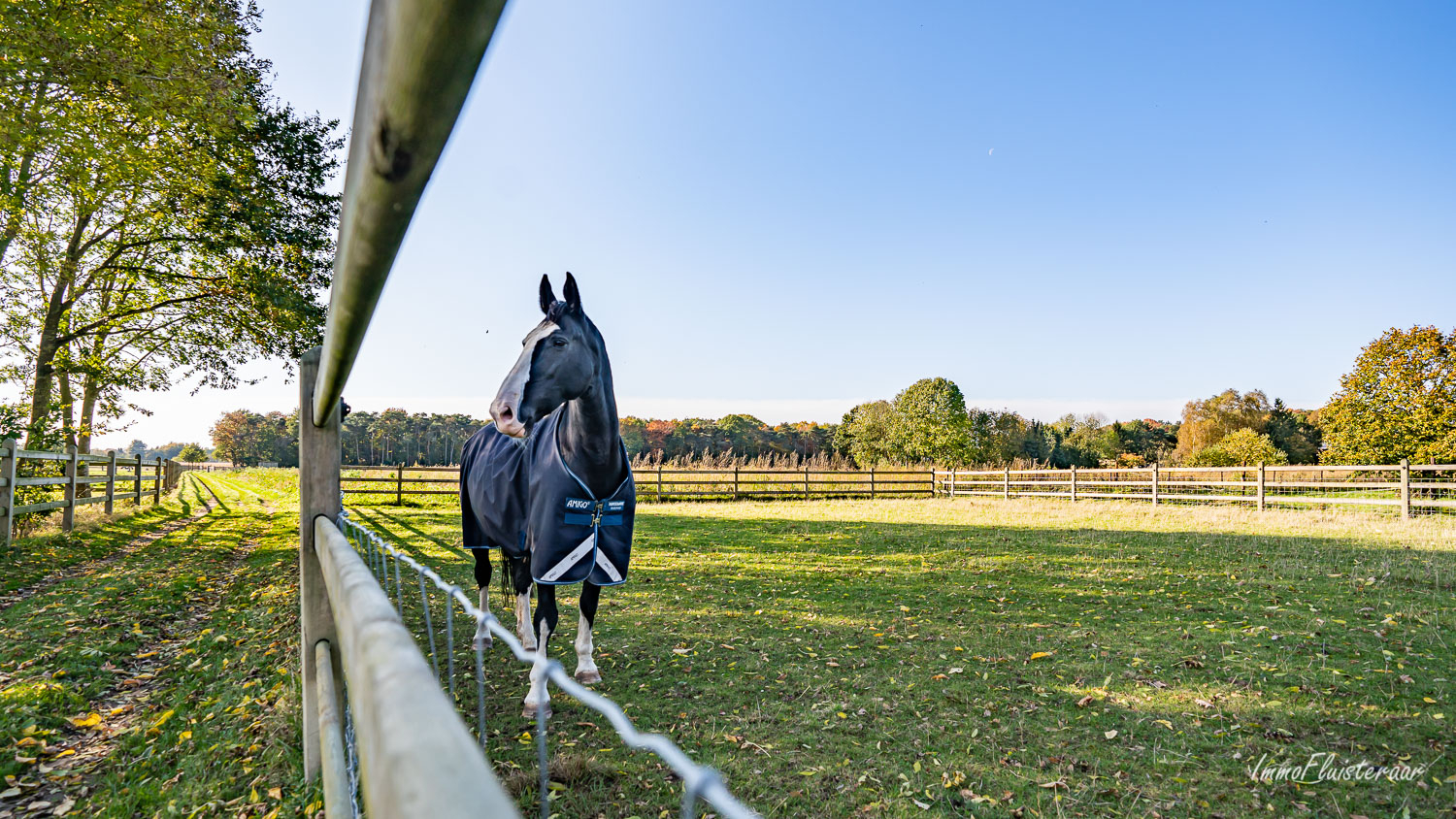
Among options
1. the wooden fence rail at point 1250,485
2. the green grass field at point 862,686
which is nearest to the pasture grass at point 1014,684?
the green grass field at point 862,686

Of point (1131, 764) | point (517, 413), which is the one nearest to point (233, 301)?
point (517, 413)

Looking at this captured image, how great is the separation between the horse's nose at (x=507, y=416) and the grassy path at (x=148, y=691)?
1.60 meters

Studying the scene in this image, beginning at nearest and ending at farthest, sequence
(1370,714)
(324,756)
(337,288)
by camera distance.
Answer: (337,288) → (324,756) → (1370,714)

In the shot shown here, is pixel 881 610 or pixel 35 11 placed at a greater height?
pixel 35 11

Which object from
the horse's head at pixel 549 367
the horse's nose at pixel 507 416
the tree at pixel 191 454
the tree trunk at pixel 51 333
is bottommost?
the tree at pixel 191 454

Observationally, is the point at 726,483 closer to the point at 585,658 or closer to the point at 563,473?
the point at 585,658

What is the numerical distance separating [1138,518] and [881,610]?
34.4 ft

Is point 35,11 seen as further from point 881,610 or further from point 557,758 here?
point 881,610

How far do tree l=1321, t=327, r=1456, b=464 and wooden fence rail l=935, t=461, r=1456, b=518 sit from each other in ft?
3.67

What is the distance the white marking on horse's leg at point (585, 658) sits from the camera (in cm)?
374

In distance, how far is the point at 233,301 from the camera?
456 inches

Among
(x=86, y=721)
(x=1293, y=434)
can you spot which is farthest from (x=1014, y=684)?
(x=1293, y=434)

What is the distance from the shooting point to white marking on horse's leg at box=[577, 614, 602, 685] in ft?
12.3

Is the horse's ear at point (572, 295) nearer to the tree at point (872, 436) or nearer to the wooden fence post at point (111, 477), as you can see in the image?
the wooden fence post at point (111, 477)
